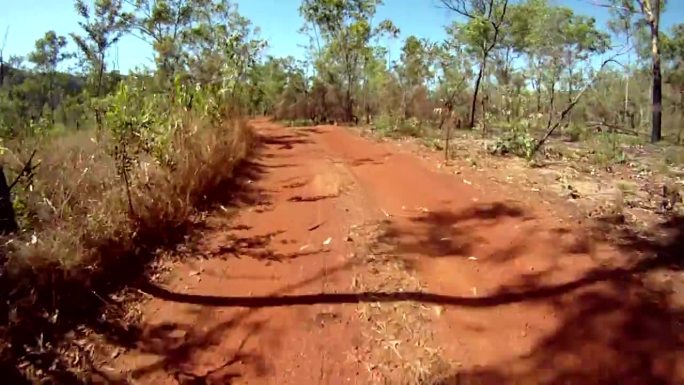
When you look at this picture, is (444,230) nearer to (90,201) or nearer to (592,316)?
(592,316)

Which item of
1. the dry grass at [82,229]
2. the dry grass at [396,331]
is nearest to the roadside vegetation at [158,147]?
the dry grass at [82,229]

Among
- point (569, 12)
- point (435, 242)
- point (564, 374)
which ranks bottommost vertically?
point (564, 374)

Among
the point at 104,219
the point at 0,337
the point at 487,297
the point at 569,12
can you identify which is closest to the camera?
the point at 0,337

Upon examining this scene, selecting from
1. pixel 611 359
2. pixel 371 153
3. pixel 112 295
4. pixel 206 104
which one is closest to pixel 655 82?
pixel 371 153

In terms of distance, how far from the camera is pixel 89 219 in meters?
4.27

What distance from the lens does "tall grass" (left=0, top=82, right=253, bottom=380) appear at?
140 inches

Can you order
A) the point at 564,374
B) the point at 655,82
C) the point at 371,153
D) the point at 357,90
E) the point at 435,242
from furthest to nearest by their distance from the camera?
the point at 357,90 < the point at 655,82 < the point at 371,153 < the point at 435,242 < the point at 564,374

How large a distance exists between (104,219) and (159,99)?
3636mm

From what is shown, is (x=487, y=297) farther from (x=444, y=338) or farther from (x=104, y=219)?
(x=104, y=219)

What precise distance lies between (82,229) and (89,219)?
0.51 ft

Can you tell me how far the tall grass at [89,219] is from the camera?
3545 millimetres

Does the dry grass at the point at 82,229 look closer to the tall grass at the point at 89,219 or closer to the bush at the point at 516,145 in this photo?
the tall grass at the point at 89,219

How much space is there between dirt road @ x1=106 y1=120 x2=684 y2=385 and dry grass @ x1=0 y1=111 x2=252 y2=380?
394 millimetres

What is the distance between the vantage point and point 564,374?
289cm
